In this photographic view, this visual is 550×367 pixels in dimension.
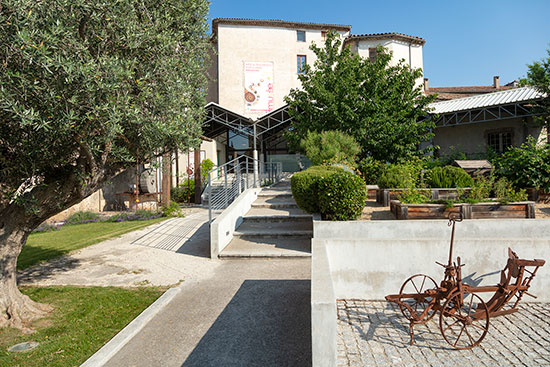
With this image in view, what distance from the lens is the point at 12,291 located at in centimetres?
426

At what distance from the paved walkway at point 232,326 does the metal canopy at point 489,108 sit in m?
13.1

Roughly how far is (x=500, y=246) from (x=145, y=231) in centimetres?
921

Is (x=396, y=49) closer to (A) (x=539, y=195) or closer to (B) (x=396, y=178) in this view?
(A) (x=539, y=195)

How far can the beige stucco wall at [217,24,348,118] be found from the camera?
25094mm

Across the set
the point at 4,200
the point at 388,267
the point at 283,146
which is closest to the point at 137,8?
the point at 4,200

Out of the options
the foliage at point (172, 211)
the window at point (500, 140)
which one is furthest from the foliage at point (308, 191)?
the window at point (500, 140)

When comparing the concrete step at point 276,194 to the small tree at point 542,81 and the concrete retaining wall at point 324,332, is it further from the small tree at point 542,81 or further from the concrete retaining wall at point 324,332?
the small tree at point 542,81

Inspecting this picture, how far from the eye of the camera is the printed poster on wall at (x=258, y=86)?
25.3 metres

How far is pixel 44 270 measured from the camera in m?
6.59

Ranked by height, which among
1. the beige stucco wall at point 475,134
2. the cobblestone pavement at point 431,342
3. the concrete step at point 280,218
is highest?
the beige stucco wall at point 475,134

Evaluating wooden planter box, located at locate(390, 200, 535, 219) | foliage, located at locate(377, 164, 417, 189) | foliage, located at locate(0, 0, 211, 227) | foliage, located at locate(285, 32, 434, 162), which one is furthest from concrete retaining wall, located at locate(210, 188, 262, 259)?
foliage, located at locate(285, 32, 434, 162)

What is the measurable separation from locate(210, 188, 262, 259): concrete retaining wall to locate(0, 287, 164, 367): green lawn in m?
1.81

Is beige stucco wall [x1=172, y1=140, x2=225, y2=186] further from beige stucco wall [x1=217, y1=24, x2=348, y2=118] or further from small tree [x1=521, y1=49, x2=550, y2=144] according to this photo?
small tree [x1=521, y1=49, x2=550, y2=144]

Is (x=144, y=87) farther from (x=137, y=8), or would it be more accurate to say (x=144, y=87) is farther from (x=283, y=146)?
(x=283, y=146)
